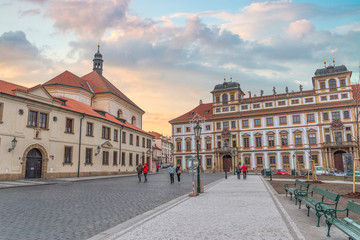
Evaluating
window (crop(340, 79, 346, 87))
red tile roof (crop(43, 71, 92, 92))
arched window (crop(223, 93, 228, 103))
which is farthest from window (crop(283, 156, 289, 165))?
red tile roof (crop(43, 71, 92, 92))

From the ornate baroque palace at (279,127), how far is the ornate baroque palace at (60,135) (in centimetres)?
2039

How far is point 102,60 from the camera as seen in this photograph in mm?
56781

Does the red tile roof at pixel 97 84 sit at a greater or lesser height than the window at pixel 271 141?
greater

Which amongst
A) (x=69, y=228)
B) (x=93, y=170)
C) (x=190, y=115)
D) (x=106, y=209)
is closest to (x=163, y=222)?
(x=69, y=228)

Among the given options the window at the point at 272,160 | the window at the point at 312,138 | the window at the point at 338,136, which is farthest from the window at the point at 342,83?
the window at the point at 272,160

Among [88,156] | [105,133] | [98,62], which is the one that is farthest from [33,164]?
[98,62]

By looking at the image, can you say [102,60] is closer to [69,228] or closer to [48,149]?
[48,149]

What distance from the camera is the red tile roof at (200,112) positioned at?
215 ft

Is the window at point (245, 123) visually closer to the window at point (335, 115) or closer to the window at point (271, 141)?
the window at point (271, 141)

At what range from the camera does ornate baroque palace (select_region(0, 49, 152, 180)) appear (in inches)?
896

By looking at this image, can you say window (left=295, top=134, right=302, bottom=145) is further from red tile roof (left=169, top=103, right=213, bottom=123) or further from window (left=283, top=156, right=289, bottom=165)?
red tile roof (left=169, top=103, right=213, bottom=123)

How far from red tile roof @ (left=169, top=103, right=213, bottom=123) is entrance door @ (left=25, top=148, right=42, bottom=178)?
1705 inches

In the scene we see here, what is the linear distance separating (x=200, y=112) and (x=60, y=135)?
42962 millimetres

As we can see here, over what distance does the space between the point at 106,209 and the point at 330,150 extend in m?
51.1
